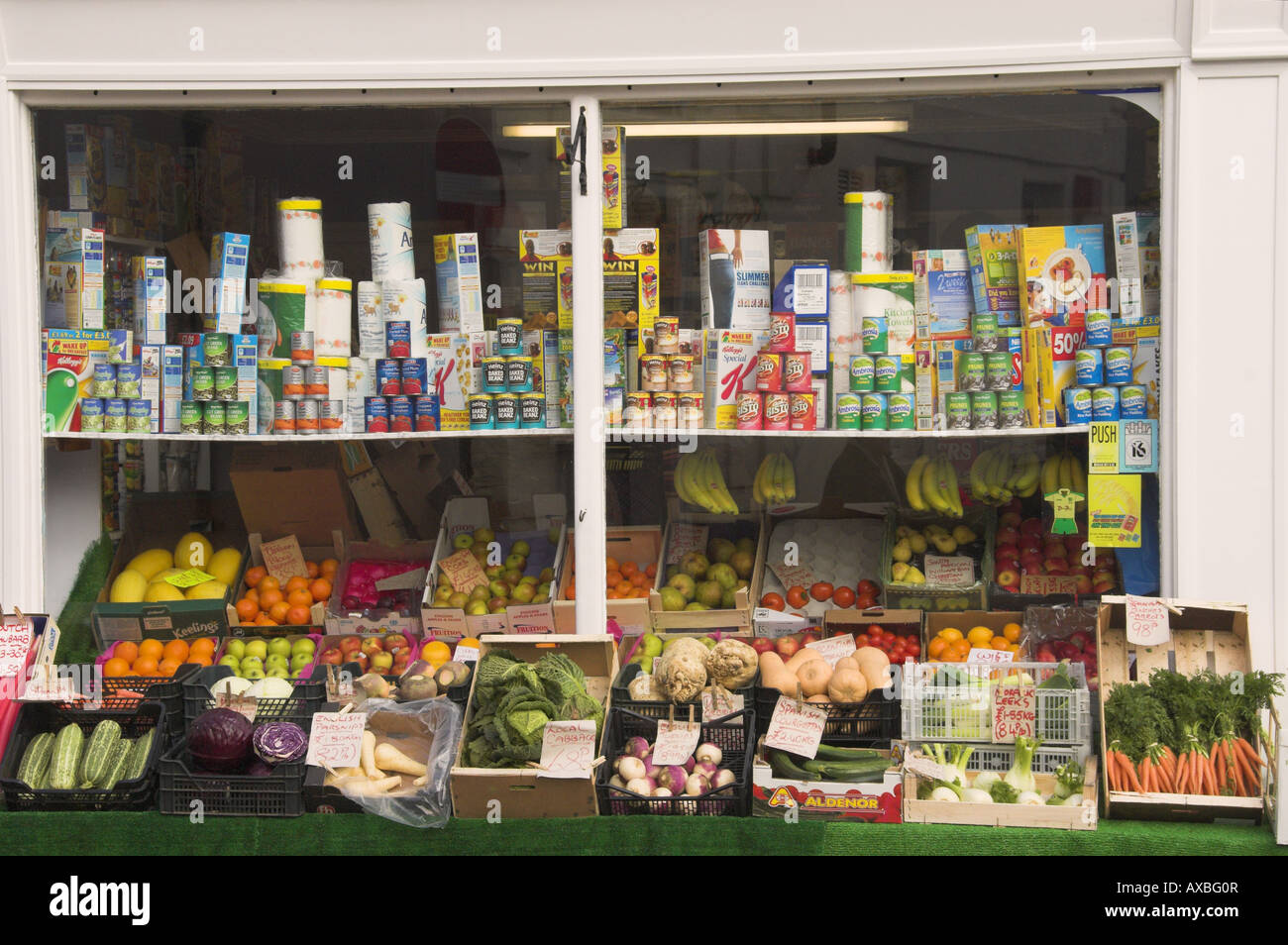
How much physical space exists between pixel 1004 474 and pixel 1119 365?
2.19 ft

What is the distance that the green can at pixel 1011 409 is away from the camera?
5.01 metres

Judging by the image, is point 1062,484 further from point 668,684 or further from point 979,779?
point 668,684

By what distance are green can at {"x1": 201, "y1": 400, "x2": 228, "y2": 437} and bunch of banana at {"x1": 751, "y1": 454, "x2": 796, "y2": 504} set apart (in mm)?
2278

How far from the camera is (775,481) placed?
5344 mm

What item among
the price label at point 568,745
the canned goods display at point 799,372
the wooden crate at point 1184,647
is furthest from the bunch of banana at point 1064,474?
the price label at point 568,745

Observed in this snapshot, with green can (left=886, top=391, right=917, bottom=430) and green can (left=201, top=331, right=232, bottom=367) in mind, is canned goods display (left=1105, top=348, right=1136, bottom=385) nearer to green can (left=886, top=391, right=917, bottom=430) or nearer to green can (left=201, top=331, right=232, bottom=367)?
green can (left=886, top=391, right=917, bottom=430)

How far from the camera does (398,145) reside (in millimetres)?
5172

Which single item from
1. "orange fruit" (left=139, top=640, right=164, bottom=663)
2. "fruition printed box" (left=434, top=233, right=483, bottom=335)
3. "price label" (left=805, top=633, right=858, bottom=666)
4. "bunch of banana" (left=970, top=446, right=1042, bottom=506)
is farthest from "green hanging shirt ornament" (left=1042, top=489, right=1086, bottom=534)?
"orange fruit" (left=139, top=640, right=164, bottom=663)

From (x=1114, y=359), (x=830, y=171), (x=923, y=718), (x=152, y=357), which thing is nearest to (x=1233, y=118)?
(x=1114, y=359)

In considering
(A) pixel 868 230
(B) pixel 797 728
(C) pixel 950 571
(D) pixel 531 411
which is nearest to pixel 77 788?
(D) pixel 531 411

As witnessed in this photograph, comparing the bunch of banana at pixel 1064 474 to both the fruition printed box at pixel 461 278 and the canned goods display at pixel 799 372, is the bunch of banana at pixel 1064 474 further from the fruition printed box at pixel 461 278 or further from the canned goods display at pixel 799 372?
the fruition printed box at pixel 461 278

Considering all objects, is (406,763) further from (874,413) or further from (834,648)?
(874,413)

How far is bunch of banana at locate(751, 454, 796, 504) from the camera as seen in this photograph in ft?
17.4

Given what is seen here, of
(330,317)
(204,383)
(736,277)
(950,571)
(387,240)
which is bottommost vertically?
(950,571)
